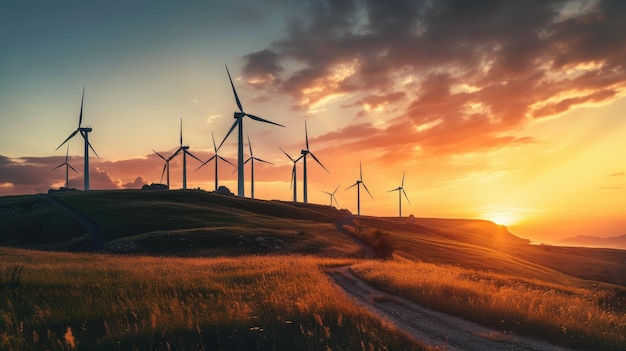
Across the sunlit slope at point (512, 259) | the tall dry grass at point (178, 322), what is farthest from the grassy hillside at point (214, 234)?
the tall dry grass at point (178, 322)

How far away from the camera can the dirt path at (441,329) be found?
43.6 feet

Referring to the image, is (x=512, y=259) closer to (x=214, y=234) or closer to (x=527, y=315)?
(x=214, y=234)

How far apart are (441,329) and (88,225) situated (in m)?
89.8

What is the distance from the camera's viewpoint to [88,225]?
89812mm

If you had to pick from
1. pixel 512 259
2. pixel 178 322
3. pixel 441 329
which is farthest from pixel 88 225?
pixel 512 259

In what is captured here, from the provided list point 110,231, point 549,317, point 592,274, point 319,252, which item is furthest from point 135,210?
point 592,274

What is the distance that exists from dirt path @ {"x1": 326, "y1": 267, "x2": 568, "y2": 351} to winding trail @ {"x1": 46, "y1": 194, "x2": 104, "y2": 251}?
62.3 metres

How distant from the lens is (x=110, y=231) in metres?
83.3

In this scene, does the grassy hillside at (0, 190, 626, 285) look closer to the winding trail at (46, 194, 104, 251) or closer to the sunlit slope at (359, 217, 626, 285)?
the sunlit slope at (359, 217, 626, 285)

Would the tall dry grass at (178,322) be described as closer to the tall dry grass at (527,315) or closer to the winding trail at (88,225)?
the tall dry grass at (527,315)

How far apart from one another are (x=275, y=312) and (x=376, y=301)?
8.86 metres

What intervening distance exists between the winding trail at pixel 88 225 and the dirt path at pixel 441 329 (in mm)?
62278

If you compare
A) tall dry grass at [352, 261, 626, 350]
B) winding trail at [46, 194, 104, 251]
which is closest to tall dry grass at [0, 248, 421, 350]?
tall dry grass at [352, 261, 626, 350]

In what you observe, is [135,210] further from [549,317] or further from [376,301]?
[549,317]
